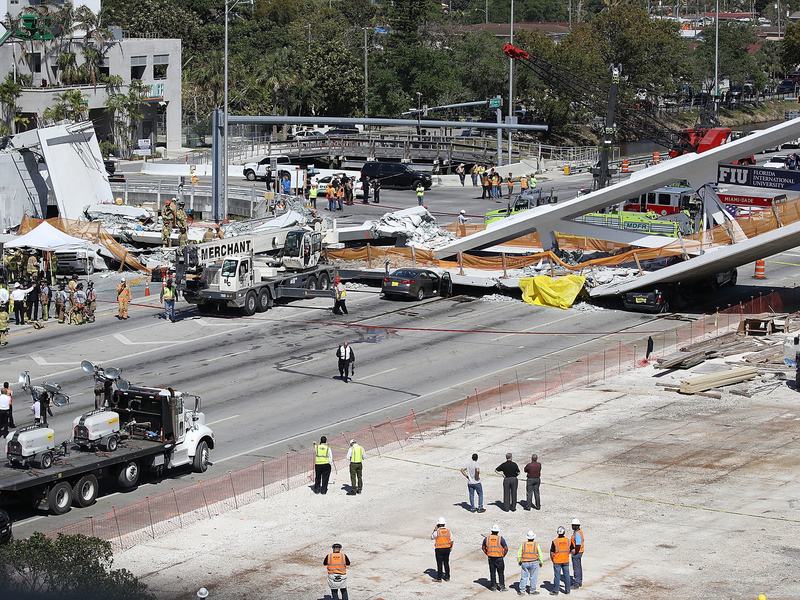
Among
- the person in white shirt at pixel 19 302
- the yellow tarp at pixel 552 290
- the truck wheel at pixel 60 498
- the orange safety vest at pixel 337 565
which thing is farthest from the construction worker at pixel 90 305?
the orange safety vest at pixel 337 565

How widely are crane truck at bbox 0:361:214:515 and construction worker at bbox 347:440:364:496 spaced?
403 cm

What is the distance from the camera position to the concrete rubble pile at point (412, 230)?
57469 millimetres

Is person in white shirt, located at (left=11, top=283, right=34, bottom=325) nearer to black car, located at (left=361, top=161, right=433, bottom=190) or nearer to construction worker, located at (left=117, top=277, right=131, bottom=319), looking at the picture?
construction worker, located at (left=117, top=277, right=131, bottom=319)

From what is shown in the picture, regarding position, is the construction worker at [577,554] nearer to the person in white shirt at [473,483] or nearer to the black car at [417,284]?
the person in white shirt at [473,483]

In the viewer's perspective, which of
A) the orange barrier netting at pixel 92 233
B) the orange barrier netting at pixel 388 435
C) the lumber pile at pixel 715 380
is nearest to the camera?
the orange barrier netting at pixel 388 435

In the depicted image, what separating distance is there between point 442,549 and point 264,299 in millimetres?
26425

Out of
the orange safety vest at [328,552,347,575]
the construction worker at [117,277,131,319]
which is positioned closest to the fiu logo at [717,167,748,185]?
the construction worker at [117,277,131,319]

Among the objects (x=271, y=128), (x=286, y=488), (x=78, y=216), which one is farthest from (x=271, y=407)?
(x=271, y=128)

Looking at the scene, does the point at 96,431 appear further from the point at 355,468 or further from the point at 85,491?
the point at 355,468

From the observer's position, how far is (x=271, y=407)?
1467 inches

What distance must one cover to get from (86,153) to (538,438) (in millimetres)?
41010

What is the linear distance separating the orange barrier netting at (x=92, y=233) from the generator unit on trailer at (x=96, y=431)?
2745 centimetres

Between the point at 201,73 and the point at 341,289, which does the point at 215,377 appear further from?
the point at 201,73

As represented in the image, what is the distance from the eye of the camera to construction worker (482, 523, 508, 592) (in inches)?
914
